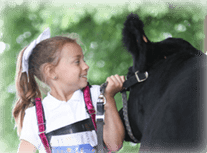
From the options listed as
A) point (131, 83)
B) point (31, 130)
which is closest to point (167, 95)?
point (131, 83)

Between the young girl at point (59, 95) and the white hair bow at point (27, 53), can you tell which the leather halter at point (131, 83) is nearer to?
the young girl at point (59, 95)

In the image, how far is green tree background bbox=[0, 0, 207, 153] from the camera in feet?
2.05

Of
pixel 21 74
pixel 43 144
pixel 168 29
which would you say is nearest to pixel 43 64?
pixel 21 74

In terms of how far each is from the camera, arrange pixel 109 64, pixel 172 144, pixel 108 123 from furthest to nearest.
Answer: pixel 109 64 → pixel 108 123 → pixel 172 144

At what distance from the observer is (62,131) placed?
1.58ft

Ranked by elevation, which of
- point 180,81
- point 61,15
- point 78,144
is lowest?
point 78,144

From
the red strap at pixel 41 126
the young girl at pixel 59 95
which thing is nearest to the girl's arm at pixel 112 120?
the young girl at pixel 59 95

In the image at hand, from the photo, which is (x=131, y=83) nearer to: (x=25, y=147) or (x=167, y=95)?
(x=167, y=95)

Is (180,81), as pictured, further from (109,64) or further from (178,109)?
(109,64)

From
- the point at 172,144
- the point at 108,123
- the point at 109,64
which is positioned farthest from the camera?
the point at 109,64

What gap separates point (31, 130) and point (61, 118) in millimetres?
78

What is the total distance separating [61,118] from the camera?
498 mm

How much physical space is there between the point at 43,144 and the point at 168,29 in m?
Result: 0.56

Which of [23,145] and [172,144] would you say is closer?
[172,144]
